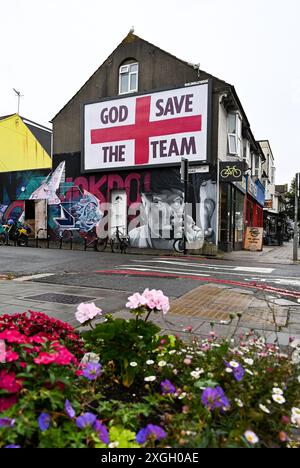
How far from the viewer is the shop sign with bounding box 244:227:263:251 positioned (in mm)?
19344

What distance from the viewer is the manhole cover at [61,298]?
5.51m

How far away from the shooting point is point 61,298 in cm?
576

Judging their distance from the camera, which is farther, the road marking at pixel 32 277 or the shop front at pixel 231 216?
the shop front at pixel 231 216

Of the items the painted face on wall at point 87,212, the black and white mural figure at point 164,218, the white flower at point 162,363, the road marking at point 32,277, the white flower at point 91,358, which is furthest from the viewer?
the painted face on wall at point 87,212

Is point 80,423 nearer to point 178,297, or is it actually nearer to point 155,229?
point 178,297

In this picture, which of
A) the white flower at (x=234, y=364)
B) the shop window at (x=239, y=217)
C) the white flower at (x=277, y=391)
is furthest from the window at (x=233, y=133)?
the white flower at (x=277, y=391)

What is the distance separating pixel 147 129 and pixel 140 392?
55.3ft

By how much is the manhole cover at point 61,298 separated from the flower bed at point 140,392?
2.97 metres

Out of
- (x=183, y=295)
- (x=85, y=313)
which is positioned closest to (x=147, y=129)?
(x=183, y=295)

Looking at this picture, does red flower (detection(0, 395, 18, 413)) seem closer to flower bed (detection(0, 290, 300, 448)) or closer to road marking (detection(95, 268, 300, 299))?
flower bed (detection(0, 290, 300, 448))

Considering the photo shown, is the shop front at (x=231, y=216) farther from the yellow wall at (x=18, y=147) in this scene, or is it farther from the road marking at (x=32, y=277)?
the yellow wall at (x=18, y=147)

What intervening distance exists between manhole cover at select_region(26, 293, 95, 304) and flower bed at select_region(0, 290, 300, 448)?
2967 millimetres

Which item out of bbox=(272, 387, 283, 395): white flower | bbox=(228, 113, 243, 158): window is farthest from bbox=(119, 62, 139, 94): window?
bbox=(272, 387, 283, 395): white flower
